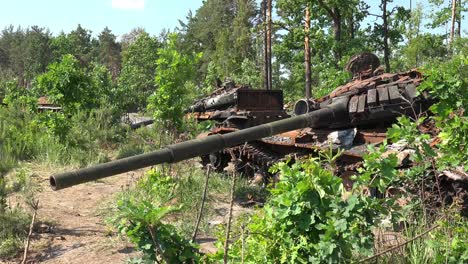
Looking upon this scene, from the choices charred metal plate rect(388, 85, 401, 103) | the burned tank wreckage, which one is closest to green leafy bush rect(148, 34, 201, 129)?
the burned tank wreckage

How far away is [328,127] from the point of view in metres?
8.48

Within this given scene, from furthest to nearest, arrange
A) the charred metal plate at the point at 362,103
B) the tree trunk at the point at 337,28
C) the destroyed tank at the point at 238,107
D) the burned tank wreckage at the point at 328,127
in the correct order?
the tree trunk at the point at 337,28 → the destroyed tank at the point at 238,107 → the charred metal plate at the point at 362,103 → the burned tank wreckage at the point at 328,127

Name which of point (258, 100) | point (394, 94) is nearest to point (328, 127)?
point (394, 94)

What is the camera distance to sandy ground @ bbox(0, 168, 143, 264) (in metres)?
5.61

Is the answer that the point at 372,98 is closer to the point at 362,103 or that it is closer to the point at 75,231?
the point at 362,103

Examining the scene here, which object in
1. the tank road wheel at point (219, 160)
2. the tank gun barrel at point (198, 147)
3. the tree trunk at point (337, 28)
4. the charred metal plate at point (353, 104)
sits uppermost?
the tree trunk at point (337, 28)

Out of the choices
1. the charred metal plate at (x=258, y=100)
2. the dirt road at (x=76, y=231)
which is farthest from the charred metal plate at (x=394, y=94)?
the charred metal plate at (x=258, y=100)

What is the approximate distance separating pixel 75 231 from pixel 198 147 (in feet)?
6.68

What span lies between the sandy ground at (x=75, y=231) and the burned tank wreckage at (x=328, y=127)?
3.79 feet

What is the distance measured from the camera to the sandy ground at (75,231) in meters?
5.61

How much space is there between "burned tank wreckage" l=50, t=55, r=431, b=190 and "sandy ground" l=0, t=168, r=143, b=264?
45.5 inches

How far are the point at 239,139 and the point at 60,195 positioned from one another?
385 cm

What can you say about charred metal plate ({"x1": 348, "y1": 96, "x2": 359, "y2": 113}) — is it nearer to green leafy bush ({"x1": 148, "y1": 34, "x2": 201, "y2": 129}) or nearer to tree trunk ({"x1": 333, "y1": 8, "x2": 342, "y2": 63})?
green leafy bush ({"x1": 148, "y1": 34, "x2": 201, "y2": 129})

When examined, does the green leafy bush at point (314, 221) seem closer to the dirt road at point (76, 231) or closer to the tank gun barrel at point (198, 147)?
the tank gun barrel at point (198, 147)
